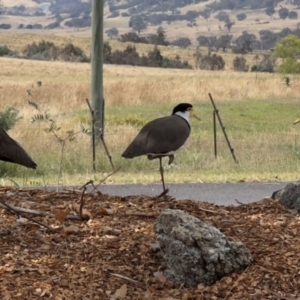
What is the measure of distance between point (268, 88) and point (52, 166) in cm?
2263

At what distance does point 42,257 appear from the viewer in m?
4.70

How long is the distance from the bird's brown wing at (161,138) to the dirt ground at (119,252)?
1.20 m

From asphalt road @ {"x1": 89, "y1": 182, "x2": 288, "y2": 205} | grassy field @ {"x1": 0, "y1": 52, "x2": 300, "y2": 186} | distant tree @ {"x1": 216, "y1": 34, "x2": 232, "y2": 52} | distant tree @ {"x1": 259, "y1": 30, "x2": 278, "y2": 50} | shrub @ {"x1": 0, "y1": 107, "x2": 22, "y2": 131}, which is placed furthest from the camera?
distant tree @ {"x1": 259, "y1": 30, "x2": 278, "y2": 50}

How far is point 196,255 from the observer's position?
443 centimetres

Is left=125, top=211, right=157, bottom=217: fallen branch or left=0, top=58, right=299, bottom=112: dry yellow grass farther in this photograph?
left=0, top=58, right=299, bottom=112: dry yellow grass

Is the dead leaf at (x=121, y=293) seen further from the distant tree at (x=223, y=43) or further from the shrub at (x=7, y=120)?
the distant tree at (x=223, y=43)

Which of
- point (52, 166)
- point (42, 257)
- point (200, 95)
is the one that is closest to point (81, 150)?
point (52, 166)

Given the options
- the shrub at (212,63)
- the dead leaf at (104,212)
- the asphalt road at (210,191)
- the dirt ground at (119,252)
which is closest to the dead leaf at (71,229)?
the dirt ground at (119,252)

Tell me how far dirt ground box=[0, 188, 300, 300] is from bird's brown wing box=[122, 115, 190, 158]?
120cm

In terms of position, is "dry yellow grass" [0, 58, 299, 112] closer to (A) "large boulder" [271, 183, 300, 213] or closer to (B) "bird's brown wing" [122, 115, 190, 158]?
(B) "bird's brown wing" [122, 115, 190, 158]

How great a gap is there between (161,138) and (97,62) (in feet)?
29.0

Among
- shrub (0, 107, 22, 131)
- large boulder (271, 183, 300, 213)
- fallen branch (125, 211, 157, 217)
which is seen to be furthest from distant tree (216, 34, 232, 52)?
fallen branch (125, 211, 157, 217)

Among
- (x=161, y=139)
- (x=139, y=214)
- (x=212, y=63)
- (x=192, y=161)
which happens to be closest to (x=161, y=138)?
(x=161, y=139)

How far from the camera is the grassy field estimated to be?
493 inches
